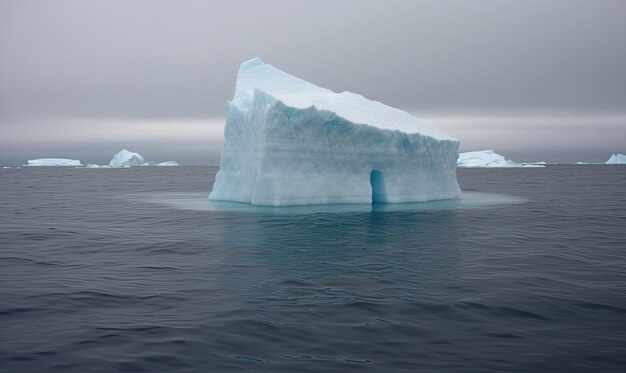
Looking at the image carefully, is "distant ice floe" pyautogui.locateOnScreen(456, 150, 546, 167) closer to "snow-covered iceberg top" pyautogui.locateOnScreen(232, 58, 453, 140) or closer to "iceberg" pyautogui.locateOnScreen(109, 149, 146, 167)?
"iceberg" pyautogui.locateOnScreen(109, 149, 146, 167)

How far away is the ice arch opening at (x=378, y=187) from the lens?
21969 millimetres

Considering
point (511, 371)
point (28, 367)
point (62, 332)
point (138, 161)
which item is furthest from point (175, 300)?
point (138, 161)

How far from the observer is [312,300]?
6918mm

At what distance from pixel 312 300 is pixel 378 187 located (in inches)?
620

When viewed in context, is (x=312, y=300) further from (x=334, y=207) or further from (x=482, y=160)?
(x=482, y=160)

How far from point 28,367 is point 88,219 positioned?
13.5m

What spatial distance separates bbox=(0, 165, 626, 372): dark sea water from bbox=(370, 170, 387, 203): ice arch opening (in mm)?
7874

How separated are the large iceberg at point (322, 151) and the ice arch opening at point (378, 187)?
41mm

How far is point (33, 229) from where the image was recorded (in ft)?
48.1

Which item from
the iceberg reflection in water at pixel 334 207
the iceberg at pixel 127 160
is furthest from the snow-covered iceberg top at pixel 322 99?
the iceberg at pixel 127 160

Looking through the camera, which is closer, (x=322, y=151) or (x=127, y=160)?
(x=322, y=151)

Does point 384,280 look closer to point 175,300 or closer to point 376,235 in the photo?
point 175,300

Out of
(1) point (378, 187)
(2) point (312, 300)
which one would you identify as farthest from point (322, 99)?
(2) point (312, 300)

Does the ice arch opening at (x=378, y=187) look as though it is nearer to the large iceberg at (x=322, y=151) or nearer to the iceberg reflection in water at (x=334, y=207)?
the large iceberg at (x=322, y=151)
